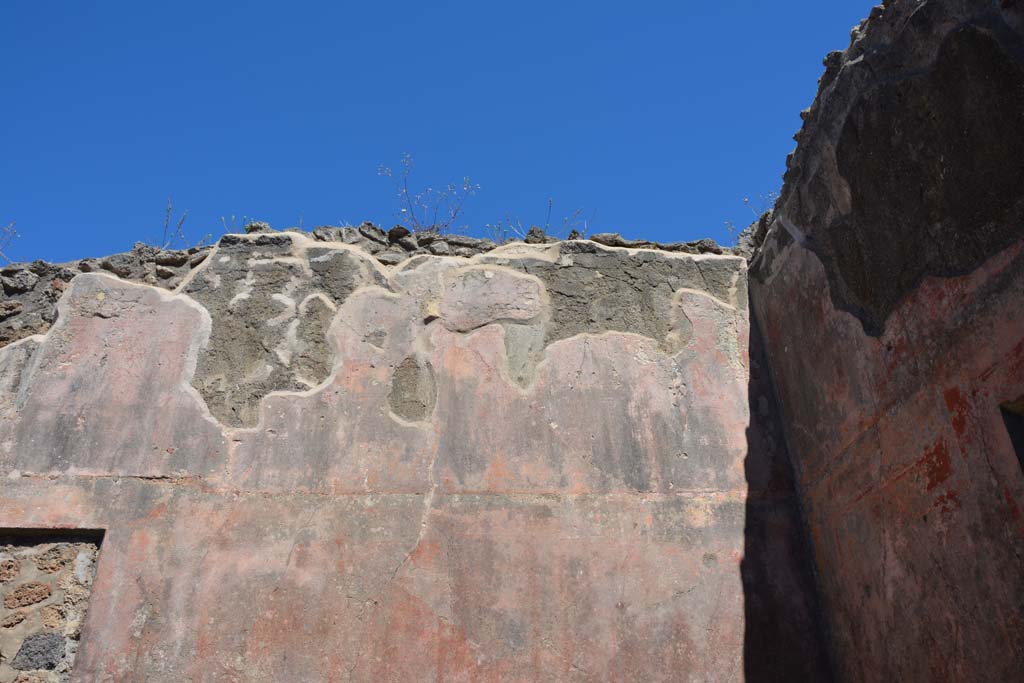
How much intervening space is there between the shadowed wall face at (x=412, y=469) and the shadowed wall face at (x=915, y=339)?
360 millimetres

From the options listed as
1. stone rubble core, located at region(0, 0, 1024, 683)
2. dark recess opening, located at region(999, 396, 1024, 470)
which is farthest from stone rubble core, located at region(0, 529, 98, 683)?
dark recess opening, located at region(999, 396, 1024, 470)

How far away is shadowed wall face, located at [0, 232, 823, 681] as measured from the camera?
9.34 feet

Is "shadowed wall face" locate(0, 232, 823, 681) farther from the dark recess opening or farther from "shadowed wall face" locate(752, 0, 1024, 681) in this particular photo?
the dark recess opening

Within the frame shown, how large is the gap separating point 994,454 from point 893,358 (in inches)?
20.4

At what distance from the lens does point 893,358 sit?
2.62 m

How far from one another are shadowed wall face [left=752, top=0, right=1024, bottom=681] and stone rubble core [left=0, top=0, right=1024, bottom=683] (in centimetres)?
1

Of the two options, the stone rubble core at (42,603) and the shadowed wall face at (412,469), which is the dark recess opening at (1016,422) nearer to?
the shadowed wall face at (412,469)

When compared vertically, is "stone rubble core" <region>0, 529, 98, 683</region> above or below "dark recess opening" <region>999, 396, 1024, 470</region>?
below

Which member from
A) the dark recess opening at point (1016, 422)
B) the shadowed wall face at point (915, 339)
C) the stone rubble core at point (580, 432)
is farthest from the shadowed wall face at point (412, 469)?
the dark recess opening at point (1016, 422)

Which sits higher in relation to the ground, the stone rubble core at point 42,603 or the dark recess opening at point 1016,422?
the dark recess opening at point 1016,422

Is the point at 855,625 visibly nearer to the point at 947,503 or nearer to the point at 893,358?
the point at 947,503

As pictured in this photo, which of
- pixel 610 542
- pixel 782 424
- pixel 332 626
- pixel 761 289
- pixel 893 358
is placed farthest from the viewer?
pixel 761 289

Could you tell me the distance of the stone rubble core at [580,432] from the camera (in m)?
2.33

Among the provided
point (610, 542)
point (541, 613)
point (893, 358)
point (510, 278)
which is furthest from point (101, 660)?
point (893, 358)
